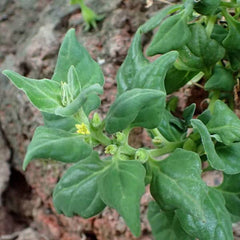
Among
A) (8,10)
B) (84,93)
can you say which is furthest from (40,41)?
(84,93)

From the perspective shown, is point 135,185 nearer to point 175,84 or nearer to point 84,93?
point 84,93

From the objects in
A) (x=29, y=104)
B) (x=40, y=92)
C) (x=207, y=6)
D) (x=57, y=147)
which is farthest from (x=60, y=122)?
(x=29, y=104)

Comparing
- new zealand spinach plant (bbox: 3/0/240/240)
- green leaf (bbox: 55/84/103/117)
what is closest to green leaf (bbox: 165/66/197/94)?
new zealand spinach plant (bbox: 3/0/240/240)

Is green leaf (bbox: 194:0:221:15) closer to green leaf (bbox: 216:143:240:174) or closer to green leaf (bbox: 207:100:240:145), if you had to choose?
green leaf (bbox: 207:100:240:145)

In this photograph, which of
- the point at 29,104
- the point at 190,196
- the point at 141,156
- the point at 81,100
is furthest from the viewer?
the point at 29,104

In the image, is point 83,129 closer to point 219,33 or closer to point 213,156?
point 213,156
